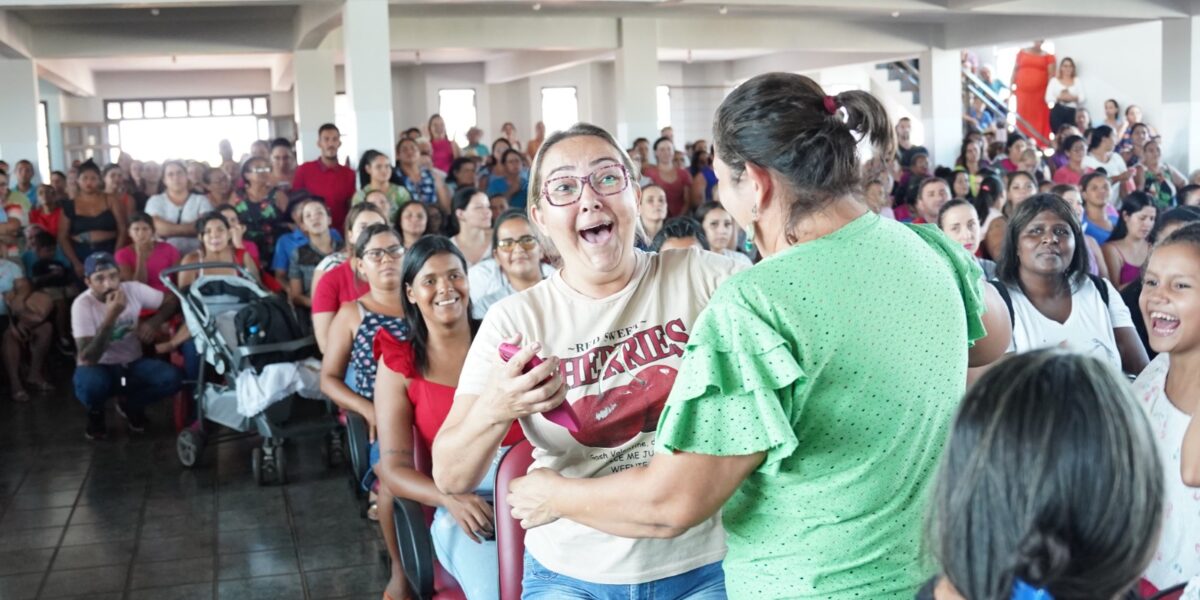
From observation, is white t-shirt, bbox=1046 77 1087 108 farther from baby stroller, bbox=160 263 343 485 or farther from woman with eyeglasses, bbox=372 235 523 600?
woman with eyeglasses, bbox=372 235 523 600

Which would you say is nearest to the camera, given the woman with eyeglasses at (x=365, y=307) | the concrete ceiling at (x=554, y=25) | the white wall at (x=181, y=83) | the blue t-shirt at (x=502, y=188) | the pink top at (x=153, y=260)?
the woman with eyeglasses at (x=365, y=307)

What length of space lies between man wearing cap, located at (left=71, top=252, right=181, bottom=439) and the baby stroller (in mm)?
604

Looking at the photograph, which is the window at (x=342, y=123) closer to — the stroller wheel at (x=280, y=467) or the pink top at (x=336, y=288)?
the stroller wheel at (x=280, y=467)

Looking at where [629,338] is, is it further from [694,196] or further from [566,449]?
[694,196]

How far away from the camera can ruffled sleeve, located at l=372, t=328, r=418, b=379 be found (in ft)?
9.75

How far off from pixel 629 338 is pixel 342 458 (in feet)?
12.5

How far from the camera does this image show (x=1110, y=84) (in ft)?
52.1

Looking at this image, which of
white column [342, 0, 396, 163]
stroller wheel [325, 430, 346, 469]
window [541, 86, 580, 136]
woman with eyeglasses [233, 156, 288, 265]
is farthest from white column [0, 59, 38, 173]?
window [541, 86, 580, 136]

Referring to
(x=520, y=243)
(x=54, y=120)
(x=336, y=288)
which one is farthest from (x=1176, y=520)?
(x=54, y=120)

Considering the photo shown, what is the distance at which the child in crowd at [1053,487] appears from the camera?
0.96 metres

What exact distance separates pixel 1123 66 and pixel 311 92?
10753mm

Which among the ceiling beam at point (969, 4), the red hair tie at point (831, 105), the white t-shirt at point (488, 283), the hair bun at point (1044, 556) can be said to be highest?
the ceiling beam at point (969, 4)

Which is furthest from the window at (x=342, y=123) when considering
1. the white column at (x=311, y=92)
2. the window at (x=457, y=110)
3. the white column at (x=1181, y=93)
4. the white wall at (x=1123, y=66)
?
the white wall at (x=1123, y=66)

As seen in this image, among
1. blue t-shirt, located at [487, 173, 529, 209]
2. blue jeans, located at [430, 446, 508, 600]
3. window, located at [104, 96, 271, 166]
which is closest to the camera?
blue jeans, located at [430, 446, 508, 600]
